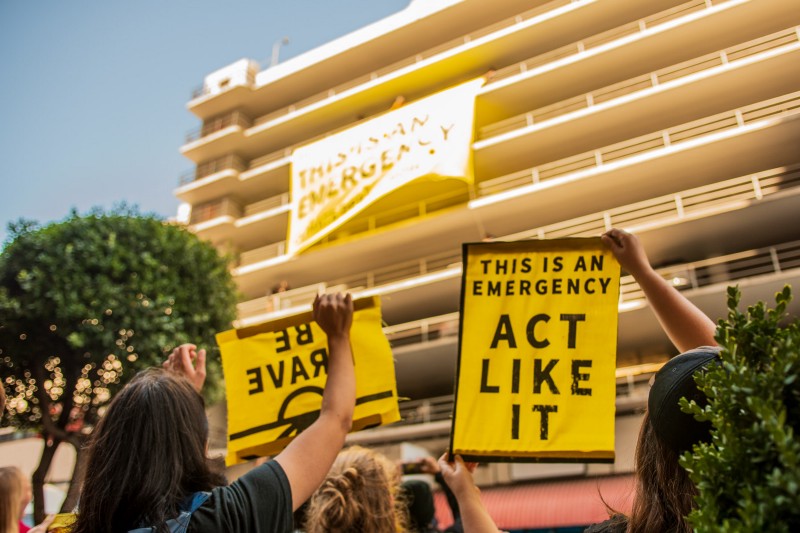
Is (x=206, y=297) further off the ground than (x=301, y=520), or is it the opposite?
(x=206, y=297)

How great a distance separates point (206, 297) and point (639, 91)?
1184 cm

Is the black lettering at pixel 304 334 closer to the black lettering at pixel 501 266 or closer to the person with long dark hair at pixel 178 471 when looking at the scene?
the black lettering at pixel 501 266

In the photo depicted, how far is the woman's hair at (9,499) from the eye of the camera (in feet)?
9.28

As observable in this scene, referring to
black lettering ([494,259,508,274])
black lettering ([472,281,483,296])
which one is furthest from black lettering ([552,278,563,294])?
black lettering ([472,281,483,296])

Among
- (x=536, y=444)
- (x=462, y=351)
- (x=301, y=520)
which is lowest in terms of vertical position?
(x=301, y=520)

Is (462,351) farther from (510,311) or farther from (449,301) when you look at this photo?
(449,301)

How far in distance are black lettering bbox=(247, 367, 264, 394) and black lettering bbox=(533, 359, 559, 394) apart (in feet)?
4.22

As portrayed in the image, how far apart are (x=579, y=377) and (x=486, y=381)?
1.28 ft

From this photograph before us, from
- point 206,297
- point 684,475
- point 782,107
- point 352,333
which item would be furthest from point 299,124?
point 684,475

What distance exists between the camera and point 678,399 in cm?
136

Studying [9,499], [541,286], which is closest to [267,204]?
[9,499]

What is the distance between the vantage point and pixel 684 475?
1429mm

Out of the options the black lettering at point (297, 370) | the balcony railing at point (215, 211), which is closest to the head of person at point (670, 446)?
the black lettering at point (297, 370)

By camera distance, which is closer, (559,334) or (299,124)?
(559,334)
